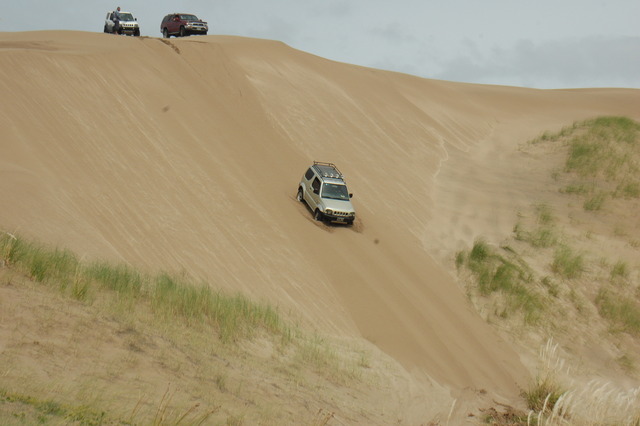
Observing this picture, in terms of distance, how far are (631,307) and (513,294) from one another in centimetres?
434

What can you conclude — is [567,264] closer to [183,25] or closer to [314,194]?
[314,194]

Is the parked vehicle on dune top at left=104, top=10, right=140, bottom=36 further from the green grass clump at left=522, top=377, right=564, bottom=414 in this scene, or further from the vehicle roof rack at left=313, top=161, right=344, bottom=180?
the green grass clump at left=522, top=377, right=564, bottom=414

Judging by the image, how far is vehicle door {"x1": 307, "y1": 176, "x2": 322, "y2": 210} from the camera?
25.5 metres

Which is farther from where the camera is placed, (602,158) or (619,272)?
(602,158)

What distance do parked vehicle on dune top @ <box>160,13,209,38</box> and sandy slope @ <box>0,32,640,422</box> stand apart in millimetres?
3049

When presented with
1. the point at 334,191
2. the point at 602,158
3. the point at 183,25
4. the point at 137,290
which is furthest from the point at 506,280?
the point at 183,25

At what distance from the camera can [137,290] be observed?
15203 millimetres

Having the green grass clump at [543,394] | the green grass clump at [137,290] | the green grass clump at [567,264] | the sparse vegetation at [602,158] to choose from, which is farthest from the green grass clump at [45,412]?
the sparse vegetation at [602,158]

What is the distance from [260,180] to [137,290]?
1282 centimetres

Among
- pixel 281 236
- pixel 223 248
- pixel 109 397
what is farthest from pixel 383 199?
pixel 109 397

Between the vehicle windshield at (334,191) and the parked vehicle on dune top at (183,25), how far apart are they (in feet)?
73.6

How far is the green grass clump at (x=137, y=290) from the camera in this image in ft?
46.3

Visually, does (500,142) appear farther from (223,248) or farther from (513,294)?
(223,248)

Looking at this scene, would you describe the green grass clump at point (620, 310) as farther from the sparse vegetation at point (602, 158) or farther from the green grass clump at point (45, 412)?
the green grass clump at point (45, 412)
